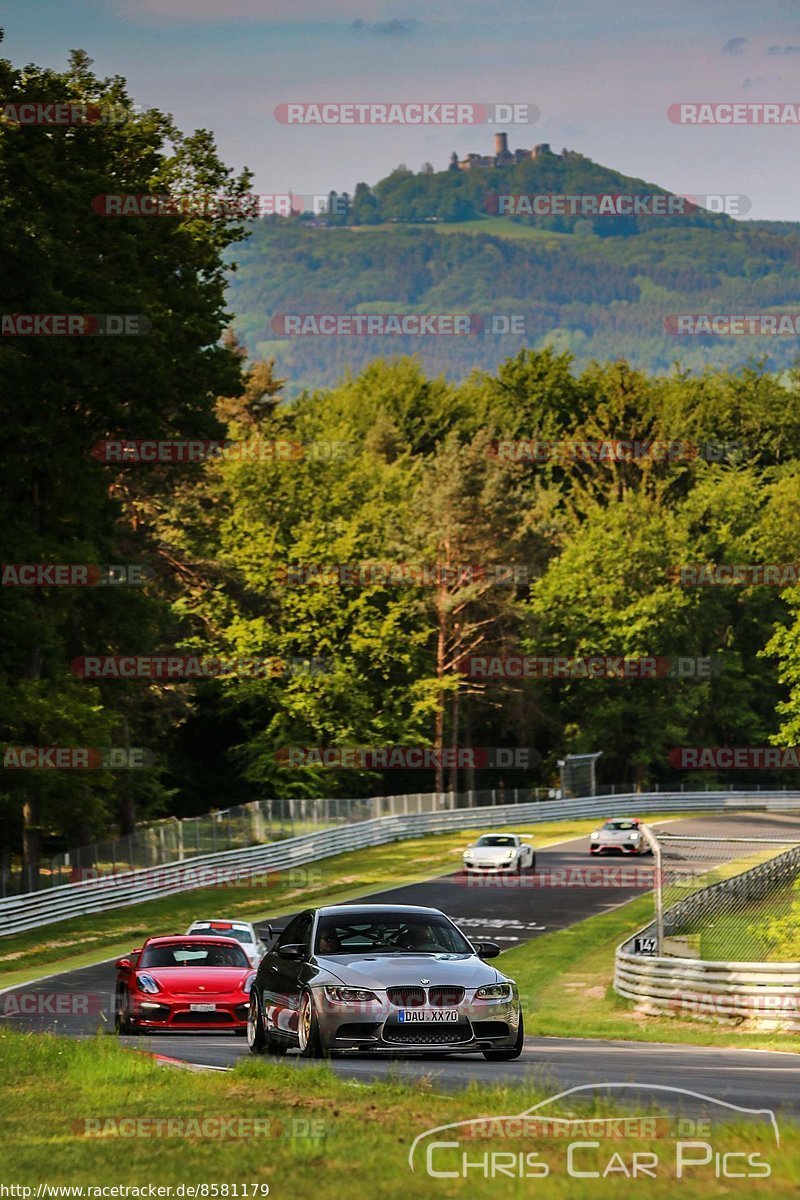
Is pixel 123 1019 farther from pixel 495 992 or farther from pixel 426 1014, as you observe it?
pixel 495 992

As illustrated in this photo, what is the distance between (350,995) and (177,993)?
6324 mm

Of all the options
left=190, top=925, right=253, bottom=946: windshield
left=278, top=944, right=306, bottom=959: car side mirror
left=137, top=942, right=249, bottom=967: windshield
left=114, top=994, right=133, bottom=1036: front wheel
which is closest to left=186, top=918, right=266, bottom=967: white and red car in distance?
left=190, top=925, right=253, bottom=946: windshield

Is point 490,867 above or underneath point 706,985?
underneath

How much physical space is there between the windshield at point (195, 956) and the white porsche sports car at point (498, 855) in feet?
104

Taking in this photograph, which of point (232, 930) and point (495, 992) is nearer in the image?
point (495, 992)

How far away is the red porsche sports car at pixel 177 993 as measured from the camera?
20031 millimetres

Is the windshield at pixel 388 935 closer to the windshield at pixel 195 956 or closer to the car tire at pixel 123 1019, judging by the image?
the car tire at pixel 123 1019

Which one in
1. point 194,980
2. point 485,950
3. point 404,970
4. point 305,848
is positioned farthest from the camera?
point 305,848

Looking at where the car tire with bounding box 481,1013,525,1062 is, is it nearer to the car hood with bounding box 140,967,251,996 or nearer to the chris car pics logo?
the chris car pics logo

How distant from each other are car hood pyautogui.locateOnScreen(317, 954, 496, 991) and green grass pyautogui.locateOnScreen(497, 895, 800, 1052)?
21.0 ft

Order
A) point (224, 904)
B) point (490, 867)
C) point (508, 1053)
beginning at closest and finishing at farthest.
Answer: point (508, 1053) → point (224, 904) → point (490, 867)

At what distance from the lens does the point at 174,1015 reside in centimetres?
2002

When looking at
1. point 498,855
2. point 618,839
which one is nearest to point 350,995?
point 498,855

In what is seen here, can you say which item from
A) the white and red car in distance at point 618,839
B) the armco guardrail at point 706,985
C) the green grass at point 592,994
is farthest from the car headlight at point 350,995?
the white and red car in distance at point 618,839
